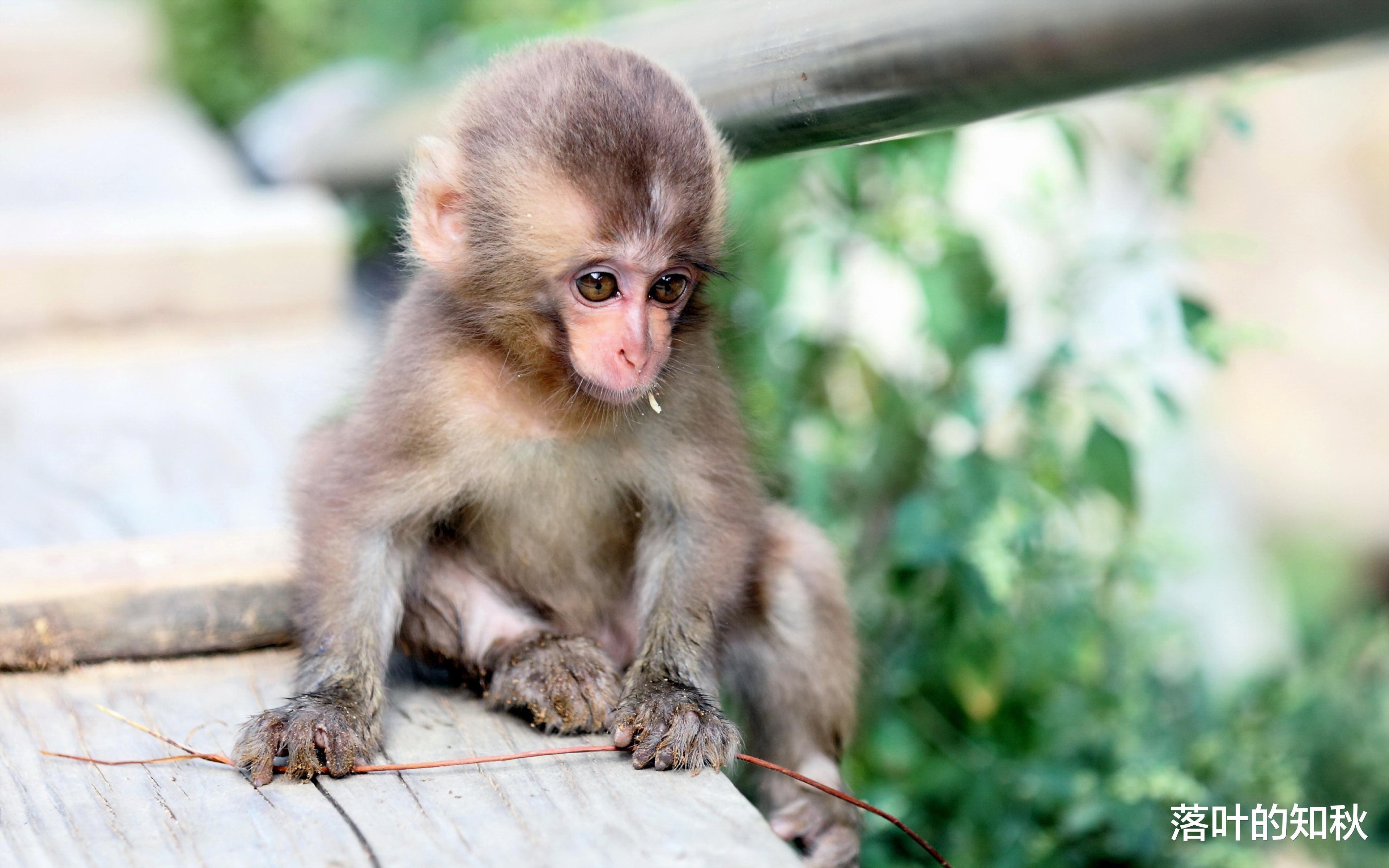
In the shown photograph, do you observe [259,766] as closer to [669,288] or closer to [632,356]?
[632,356]

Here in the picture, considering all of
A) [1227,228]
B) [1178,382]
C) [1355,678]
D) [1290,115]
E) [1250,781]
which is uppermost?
[1290,115]

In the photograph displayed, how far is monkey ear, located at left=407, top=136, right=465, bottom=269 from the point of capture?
3180mm

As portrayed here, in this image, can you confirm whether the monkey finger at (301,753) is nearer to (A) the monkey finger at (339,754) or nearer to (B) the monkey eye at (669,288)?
(A) the monkey finger at (339,754)

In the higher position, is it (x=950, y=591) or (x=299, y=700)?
(x=950, y=591)

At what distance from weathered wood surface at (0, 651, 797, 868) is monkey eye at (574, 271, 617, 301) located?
2.95 feet

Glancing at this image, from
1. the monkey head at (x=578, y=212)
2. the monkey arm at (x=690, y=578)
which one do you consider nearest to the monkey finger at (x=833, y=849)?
the monkey arm at (x=690, y=578)

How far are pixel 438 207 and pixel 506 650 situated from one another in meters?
1.00

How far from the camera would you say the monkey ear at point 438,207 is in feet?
10.4

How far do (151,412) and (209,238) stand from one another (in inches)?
38.9

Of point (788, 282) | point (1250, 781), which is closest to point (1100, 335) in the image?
point (788, 282)

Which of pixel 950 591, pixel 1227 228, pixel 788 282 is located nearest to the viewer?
pixel 950 591

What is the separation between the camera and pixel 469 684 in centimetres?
323

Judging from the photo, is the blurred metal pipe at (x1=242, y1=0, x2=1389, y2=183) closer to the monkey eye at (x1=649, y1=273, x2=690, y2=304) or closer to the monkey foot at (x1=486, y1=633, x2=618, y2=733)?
the monkey eye at (x1=649, y1=273, x2=690, y2=304)

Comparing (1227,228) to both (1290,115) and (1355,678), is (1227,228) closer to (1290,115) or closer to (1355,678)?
(1290,115)
